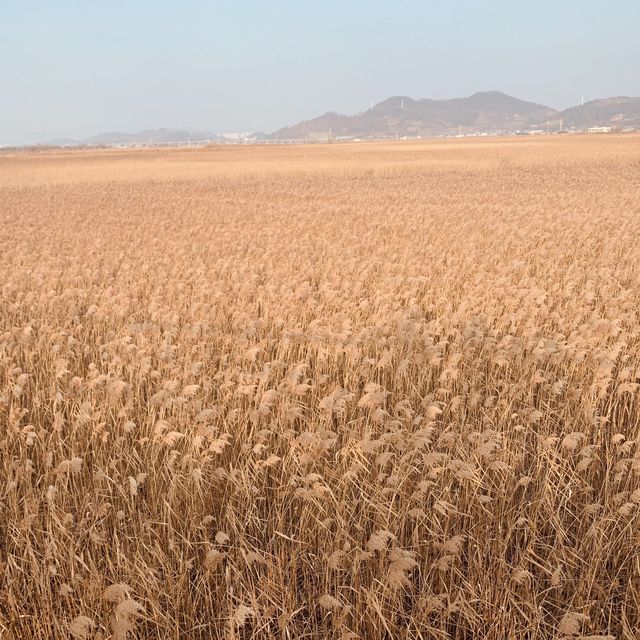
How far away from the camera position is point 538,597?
2.71 m

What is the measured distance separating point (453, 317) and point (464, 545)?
318 cm

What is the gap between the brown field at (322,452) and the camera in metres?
2.59

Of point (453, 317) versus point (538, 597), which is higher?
point (453, 317)

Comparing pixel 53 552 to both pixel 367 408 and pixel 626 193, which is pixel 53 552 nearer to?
pixel 367 408

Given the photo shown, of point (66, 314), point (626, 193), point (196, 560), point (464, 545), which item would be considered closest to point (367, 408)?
point (464, 545)

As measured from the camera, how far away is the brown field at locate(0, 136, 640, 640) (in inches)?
102

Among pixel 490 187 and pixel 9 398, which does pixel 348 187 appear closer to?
pixel 490 187

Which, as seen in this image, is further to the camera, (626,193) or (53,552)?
(626,193)

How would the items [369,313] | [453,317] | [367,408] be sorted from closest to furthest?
[367,408] < [453,317] < [369,313]

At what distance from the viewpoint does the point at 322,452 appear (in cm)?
331

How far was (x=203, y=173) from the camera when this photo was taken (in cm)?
3847

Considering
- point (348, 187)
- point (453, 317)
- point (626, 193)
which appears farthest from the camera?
point (348, 187)

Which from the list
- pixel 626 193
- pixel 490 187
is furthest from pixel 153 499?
pixel 490 187

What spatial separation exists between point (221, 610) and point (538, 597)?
1408 millimetres
